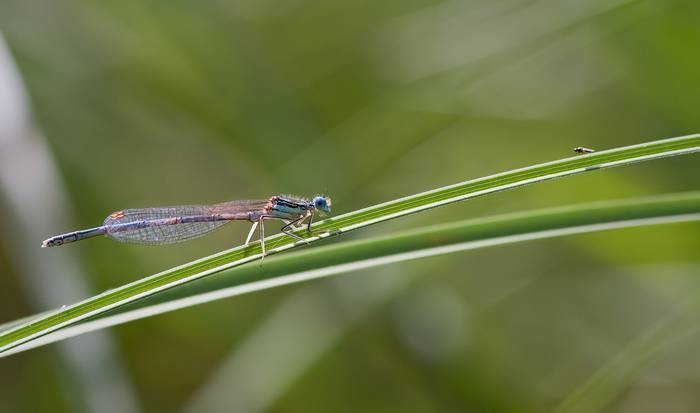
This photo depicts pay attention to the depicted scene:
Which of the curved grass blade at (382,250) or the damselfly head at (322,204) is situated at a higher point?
the damselfly head at (322,204)

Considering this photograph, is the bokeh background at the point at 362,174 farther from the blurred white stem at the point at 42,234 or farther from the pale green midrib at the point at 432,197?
the pale green midrib at the point at 432,197

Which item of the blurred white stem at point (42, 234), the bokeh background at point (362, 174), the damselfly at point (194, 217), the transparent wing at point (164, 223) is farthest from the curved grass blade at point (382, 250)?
the transparent wing at point (164, 223)

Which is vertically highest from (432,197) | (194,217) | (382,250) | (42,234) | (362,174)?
(42,234)

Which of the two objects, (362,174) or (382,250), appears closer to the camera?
(382,250)

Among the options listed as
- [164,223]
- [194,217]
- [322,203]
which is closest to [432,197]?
[322,203]

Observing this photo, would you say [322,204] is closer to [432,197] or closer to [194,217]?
[194,217]

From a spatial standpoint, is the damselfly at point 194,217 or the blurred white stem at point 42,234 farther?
the damselfly at point 194,217
